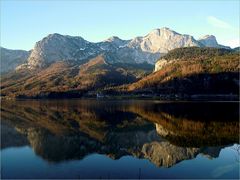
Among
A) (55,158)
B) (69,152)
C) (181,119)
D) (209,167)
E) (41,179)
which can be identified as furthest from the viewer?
(181,119)

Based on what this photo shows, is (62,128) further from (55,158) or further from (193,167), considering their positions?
(193,167)

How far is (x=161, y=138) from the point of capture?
80.4m

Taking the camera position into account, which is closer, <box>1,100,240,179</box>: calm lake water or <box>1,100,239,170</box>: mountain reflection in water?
<box>1,100,240,179</box>: calm lake water

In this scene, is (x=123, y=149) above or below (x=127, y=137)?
below

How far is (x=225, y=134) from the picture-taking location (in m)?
80.1

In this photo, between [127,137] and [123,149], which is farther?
[127,137]

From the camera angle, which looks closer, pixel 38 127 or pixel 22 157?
pixel 22 157

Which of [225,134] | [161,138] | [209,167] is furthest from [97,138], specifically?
[209,167]

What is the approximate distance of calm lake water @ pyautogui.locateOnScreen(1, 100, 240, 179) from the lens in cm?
5038

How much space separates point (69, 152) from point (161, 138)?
24.2m

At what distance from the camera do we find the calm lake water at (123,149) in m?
50.4

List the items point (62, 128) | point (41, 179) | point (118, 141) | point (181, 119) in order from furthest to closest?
point (181, 119) < point (62, 128) < point (118, 141) < point (41, 179)

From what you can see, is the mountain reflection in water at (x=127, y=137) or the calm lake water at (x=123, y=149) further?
the mountain reflection in water at (x=127, y=137)

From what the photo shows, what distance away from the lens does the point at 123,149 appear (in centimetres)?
6881
